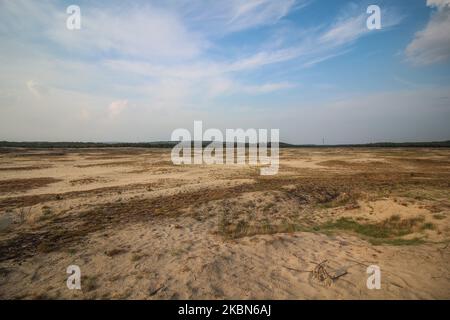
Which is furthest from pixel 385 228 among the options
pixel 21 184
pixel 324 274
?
pixel 21 184

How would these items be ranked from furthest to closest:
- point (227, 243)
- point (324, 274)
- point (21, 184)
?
1. point (21, 184)
2. point (227, 243)
3. point (324, 274)

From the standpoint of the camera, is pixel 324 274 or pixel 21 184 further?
pixel 21 184

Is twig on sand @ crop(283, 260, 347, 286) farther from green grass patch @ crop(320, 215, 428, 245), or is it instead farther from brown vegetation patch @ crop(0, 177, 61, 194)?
brown vegetation patch @ crop(0, 177, 61, 194)

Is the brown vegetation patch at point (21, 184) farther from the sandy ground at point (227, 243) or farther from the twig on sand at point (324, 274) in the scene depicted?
the twig on sand at point (324, 274)

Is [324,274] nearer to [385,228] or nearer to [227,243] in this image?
[227,243]

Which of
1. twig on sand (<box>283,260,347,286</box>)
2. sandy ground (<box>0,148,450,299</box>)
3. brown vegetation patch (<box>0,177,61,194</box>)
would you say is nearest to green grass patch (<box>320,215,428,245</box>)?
sandy ground (<box>0,148,450,299</box>)

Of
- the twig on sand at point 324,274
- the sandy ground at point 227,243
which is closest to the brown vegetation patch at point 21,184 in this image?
the sandy ground at point 227,243
